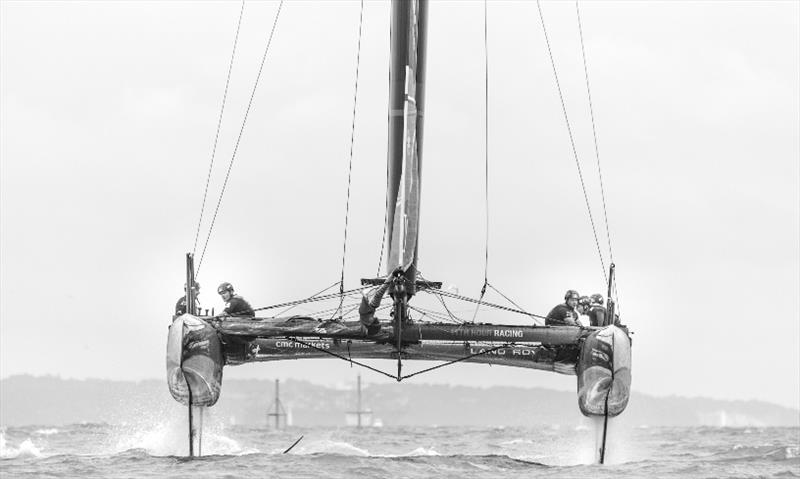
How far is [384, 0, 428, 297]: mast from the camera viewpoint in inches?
555

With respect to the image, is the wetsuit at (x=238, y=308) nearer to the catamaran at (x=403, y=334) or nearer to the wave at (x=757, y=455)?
the catamaran at (x=403, y=334)

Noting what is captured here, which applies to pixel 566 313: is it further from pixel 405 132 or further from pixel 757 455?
pixel 757 455

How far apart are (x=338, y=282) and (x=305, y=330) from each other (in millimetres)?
929

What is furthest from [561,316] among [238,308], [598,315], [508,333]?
[238,308]

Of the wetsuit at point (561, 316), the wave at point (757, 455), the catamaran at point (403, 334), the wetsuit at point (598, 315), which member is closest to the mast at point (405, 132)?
the catamaran at point (403, 334)

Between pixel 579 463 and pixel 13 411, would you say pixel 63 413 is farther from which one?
pixel 579 463

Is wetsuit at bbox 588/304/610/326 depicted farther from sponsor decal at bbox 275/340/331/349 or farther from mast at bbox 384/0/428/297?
sponsor decal at bbox 275/340/331/349

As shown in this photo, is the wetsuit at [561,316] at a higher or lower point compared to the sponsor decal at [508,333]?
higher

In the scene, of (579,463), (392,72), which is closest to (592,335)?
(579,463)

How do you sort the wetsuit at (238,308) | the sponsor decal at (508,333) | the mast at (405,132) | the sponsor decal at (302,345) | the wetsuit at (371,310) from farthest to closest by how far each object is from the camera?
the wetsuit at (238,308)
the sponsor decal at (302,345)
the sponsor decal at (508,333)
the mast at (405,132)
the wetsuit at (371,310)

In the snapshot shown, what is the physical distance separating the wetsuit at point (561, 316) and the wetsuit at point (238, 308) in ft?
10.4

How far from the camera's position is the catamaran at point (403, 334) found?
1428 centimetres

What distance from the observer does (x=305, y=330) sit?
49.1 feet

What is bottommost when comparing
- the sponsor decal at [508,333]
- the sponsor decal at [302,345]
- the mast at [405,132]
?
A: the sponsor decal at [302,345]
